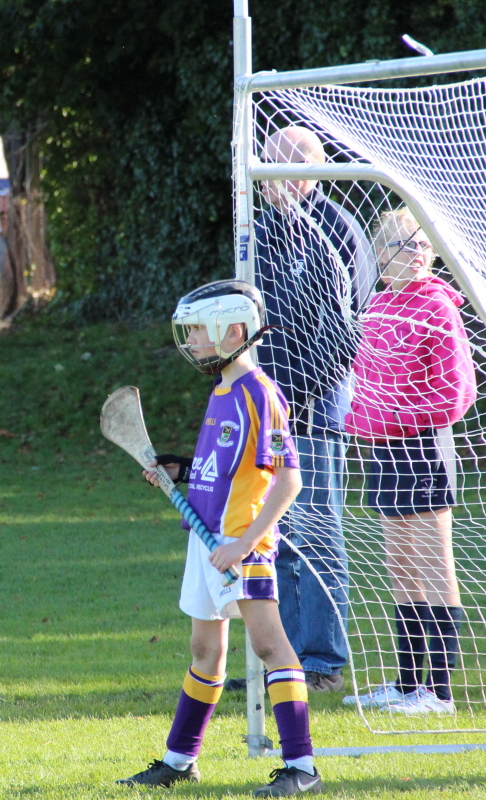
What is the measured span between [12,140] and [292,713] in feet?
50.5

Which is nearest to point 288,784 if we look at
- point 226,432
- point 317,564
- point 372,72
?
point 226,432

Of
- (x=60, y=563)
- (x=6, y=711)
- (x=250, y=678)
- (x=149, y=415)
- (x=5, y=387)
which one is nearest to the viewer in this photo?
(x=250, y=678)

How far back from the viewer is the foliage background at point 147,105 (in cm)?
1207

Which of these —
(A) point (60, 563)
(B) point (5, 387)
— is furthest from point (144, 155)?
(A) point (60, 563)

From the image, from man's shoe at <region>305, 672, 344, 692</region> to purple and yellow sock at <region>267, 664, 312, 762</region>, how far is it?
1248 millimetres

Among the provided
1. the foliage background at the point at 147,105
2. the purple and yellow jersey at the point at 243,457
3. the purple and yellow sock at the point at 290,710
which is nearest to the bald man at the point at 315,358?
the purple and yellow jersey at the point at 243,457

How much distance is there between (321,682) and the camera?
13.8 ft

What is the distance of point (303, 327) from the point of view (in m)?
4.12

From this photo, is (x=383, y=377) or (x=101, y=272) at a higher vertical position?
(x=383, y=377)

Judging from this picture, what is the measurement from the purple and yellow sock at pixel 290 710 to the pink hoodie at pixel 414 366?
4.20ft

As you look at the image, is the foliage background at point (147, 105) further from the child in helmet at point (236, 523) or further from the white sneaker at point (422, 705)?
the child in helmet at point (236, 523)

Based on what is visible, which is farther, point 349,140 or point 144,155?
point 144,155

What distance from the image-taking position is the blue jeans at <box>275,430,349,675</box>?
4.11m

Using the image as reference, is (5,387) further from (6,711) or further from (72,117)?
(6,711)
